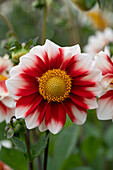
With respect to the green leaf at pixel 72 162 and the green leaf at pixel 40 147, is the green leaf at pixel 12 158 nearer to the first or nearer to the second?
the green leaf at pixel 40 147

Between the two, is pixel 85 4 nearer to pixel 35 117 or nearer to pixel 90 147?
pixel 35 117

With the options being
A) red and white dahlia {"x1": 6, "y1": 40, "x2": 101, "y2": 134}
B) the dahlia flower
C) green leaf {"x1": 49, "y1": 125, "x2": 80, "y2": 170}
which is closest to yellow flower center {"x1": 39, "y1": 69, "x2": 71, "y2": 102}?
red and white dahlia {"x1": 6, "y1": 40, "x2": 101, "y2": 134}

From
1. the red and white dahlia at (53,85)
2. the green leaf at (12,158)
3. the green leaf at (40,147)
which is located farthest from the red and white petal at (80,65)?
the green leaf at (12,158)

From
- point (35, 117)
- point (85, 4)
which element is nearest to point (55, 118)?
point (35, 117)

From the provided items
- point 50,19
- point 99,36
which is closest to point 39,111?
point 99,36

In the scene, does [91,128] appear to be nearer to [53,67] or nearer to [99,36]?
[99,36]

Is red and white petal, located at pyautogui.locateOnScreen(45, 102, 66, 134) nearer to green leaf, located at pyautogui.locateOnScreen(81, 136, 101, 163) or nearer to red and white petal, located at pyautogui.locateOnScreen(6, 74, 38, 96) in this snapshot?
red and white petal, located at pyautogui.locateOnScreen(6, 74, 38, 96)
